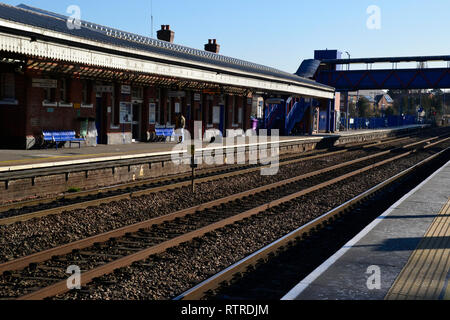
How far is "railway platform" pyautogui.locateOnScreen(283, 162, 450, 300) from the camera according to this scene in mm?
6375

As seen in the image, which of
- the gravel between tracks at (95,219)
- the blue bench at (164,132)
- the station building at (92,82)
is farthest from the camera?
the blue bench at (164,132)

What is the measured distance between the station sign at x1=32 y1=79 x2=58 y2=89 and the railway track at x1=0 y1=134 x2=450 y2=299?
964 centimetres

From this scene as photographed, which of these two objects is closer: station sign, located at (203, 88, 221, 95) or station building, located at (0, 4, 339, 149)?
station building, located at (0, 4, 339, 149)

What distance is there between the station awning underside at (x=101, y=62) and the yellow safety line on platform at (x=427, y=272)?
1226 cm

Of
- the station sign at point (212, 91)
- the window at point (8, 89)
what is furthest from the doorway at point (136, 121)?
the window at point (8, 89)

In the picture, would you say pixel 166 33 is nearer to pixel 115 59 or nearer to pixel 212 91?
pixel 212 91

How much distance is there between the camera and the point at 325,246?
9875 mm

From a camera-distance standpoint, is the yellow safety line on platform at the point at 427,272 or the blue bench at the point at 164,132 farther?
the blue bench at the point at 164,132

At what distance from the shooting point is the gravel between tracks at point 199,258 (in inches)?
275

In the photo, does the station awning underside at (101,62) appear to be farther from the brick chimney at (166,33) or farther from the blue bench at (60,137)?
the brick chimney at (166,33)

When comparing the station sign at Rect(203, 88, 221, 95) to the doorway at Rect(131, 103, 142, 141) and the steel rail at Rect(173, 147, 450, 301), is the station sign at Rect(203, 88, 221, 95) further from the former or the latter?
the steel rail at Rect(173, 147, 450, 301)

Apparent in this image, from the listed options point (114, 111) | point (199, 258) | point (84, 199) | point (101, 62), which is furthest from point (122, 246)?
point (114, 111)

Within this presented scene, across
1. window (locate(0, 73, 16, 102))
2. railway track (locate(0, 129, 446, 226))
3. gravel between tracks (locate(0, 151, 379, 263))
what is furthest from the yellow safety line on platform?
window (locate(0, 73, 16, 102))

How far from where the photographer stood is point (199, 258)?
342 inches
